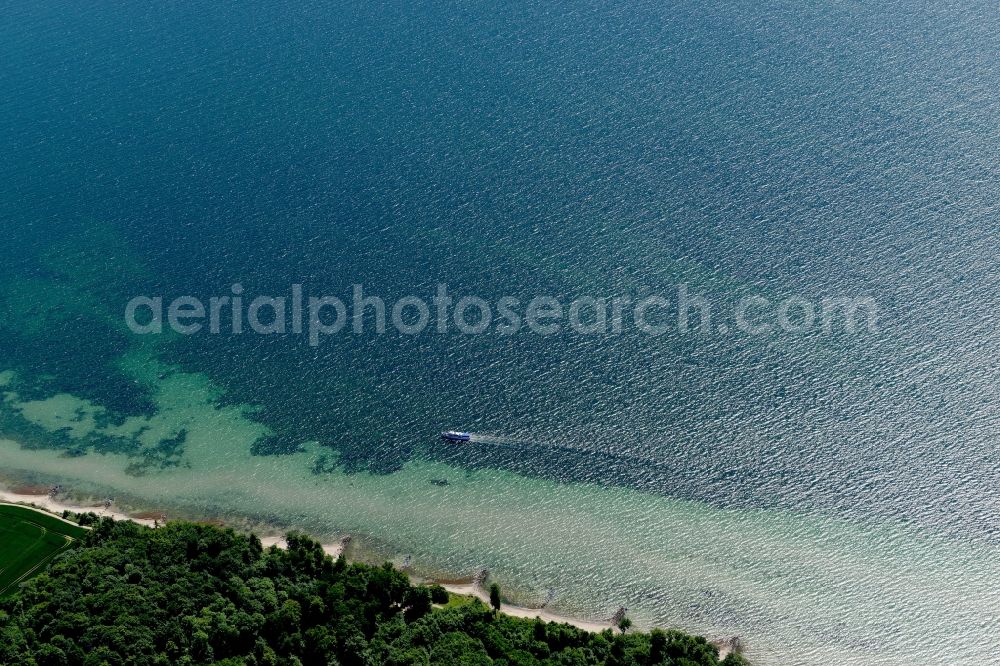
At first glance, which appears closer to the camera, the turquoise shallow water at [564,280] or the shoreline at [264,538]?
the shoreline at [264,538]

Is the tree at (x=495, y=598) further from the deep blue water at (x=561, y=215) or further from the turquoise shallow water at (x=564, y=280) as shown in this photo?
the deep blue water at (x=561, y=215)

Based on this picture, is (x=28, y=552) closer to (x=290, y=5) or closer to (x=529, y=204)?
(x=529, y=204)

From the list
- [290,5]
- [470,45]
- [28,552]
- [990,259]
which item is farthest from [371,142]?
[990,259]

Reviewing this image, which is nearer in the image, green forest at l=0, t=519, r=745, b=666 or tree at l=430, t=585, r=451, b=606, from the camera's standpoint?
green forest at l=0, t=519, r=745, b=666

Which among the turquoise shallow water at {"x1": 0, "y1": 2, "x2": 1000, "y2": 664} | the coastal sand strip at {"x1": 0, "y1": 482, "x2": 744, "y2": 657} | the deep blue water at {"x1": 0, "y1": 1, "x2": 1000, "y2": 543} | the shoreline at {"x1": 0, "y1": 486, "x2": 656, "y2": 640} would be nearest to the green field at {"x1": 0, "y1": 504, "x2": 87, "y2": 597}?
the shoreline at {"x1": 0, "y1": 486, "x2": 656, "y2": 640}

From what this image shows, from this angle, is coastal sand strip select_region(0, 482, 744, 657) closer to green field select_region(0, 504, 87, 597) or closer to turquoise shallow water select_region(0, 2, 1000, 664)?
turquoise shallow water select_region(0, 2, 1000, 664)

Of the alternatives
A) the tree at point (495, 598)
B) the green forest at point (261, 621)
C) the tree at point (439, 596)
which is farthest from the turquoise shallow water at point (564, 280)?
the green forest at point (261, 621)
